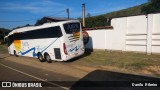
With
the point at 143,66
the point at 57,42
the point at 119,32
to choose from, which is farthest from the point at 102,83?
the point at 119,32

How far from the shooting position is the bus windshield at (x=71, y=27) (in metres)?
15.6

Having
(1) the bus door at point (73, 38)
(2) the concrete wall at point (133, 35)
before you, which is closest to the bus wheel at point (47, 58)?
(1) the bus door at point (73, 38)

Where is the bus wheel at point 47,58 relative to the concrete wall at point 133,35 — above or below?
below

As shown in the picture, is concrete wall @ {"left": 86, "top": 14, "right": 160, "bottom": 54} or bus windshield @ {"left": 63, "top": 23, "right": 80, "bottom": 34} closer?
bus windshield @ {"left": 63, "top": 23, "right": 80, "bottom": 34}

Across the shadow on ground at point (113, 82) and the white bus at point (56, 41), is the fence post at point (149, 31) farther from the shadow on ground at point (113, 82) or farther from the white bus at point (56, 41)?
the shadow on ground at point (113, 82)

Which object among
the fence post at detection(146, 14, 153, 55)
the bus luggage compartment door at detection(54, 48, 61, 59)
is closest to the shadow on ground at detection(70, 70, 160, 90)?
the bus luggage compartment door at detection(54, 48, 61, 59)

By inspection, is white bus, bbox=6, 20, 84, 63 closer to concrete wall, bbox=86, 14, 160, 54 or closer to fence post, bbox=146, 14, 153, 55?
concrete wall, bbox=86, 14, 160, 54

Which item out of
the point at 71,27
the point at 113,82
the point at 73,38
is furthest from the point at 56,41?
the point at 113,82

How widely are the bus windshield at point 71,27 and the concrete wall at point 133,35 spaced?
4.76 m

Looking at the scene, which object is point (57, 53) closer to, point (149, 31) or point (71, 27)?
point (71, 27)

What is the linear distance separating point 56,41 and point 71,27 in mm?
1692

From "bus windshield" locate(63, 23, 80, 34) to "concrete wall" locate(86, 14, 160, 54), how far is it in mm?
4763

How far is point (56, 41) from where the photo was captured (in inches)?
629

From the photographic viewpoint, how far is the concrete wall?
54.4 ft
